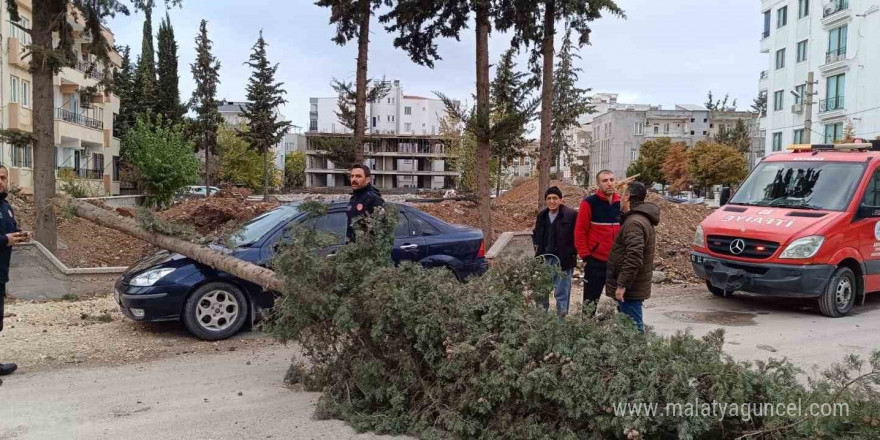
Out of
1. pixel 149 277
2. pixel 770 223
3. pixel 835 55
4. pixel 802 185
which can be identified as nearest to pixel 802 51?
pixel 835 55

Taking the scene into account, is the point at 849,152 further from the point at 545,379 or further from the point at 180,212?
the point at 180,212

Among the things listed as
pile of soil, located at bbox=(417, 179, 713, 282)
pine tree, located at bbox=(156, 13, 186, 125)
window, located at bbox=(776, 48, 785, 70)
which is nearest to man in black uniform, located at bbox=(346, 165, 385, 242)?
pile of soil, located at bbox=(417, 179, 713, 282)

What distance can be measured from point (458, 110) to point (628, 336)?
1221 cm

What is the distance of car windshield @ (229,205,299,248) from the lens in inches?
303

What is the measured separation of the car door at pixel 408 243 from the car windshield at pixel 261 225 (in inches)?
52.9

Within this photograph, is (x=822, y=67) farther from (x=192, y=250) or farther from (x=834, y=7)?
(x=192, y=250)

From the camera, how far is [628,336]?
421 cm

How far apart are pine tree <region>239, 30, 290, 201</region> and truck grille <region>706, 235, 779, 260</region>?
38.5 metres

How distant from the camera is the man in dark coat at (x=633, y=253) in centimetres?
588

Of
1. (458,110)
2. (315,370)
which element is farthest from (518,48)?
(315,370)

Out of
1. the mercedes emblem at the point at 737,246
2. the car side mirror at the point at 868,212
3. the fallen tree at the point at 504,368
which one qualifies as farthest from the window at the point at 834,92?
the fallen tree at the point at 504,368

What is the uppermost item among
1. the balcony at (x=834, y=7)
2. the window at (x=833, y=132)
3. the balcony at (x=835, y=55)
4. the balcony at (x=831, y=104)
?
the balcony at (x=834, y=7)

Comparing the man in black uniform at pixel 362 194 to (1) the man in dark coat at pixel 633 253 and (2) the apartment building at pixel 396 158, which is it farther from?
(2) the apartment building at pixel 396 158

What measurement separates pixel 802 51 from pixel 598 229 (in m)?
47.8
